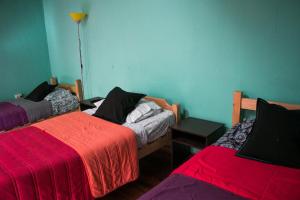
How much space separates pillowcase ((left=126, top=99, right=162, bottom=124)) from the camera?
8.53 ft

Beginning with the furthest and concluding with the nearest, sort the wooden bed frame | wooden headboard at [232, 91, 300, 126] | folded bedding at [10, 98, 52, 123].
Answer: folded bedding at [10, 98, 52, 123] < the wooden bed frame < wooden headboard at [232, 91, 300, 126]

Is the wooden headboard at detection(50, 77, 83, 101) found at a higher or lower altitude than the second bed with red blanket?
higher

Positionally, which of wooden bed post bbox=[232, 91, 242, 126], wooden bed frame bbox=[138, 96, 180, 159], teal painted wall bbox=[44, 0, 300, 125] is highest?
teal painted wall bbox=[44, 0, 300, 125]

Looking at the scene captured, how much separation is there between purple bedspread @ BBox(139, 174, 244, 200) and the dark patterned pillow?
0.60 metres

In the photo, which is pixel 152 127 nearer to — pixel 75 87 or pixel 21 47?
pixel 75 87

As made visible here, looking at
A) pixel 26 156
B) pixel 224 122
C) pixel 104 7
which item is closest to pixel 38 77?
pixel 104 7

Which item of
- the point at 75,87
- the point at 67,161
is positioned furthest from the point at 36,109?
the point at 67,161

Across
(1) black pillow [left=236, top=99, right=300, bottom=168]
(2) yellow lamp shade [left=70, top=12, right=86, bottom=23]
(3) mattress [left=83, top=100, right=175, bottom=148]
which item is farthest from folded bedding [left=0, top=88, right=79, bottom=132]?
(1) black pillow [left=236, top=99, right=300, bottom=168]

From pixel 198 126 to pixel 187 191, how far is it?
1.13m

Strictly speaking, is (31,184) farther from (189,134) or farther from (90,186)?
(189,134)

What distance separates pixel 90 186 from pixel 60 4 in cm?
337

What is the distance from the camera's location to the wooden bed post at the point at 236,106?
7.35 ft

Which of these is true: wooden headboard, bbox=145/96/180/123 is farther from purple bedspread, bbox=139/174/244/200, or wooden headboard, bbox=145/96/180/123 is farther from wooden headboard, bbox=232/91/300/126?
purple bedspread, bbox=139/174/244/200

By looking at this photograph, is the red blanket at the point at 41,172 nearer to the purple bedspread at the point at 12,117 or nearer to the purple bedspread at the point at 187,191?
the purple bedspread at the point at 187,191
